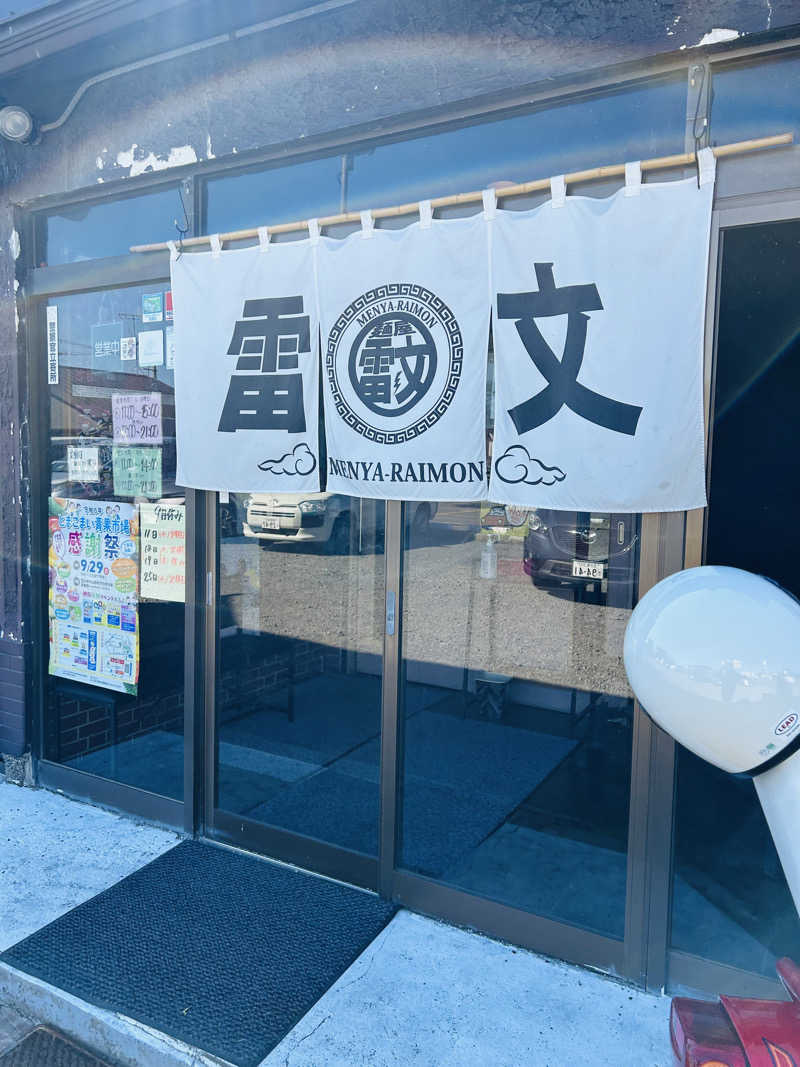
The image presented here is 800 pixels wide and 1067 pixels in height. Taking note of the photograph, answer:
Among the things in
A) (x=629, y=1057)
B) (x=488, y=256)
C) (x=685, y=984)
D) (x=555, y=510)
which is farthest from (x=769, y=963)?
(x=488, y=256)

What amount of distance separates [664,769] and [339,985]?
56.1 inches

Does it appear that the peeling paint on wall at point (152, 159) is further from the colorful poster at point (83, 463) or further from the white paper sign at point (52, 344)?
the colorful poster at point (83, 463)

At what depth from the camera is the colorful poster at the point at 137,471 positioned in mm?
4102

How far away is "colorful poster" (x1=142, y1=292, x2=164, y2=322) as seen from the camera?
4.00 metres

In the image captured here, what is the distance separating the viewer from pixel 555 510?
10.1 feet

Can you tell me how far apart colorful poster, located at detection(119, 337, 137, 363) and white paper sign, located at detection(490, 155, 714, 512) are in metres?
2.09

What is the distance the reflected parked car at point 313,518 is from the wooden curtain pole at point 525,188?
117 cm

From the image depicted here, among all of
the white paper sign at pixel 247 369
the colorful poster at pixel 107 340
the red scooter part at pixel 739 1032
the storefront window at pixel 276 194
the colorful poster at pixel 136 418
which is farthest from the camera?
the colorful poster at pixel 107 340

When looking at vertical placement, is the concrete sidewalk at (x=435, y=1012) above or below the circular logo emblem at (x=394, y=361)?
below

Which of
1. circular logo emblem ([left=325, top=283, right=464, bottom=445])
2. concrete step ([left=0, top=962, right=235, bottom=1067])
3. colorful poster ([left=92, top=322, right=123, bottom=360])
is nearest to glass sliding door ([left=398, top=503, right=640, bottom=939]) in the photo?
circular logo emblem ([left=325, top=283, right=464, bottom=445])

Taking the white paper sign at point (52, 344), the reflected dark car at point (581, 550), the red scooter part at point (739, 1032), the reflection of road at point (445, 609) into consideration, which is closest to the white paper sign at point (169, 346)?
the white paper sign at point (52, 344)

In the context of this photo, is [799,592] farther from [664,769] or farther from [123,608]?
[123,608]

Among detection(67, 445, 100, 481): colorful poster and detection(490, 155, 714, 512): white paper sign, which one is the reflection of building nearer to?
detection(67, 445, 100, 481): colorful poster

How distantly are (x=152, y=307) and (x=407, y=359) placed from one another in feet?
5.37
